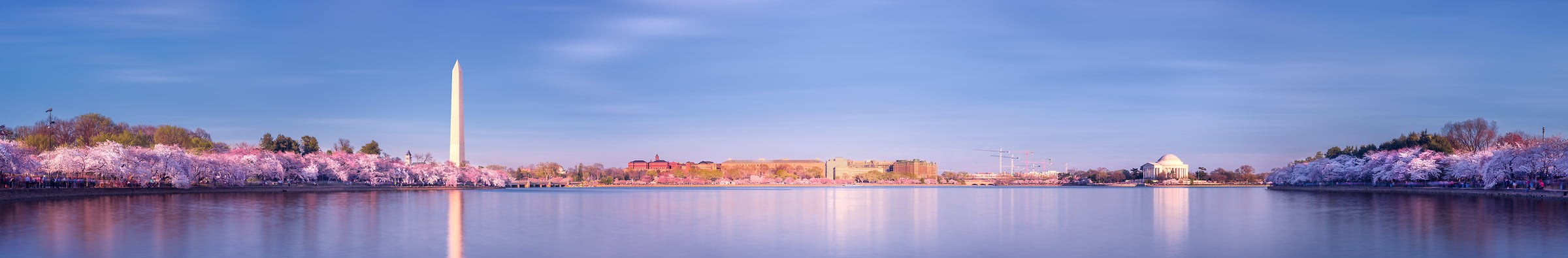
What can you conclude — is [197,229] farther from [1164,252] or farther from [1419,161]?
[1419,161]

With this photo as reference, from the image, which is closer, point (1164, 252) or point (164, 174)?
point (1164, 252)

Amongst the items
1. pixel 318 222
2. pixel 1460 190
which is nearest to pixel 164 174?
pixel 318 222

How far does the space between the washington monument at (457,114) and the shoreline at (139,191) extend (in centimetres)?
485

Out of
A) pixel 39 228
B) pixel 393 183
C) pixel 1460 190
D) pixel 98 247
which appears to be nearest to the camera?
pixel 98 247

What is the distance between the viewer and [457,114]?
10456 cm

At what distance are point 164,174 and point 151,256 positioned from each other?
198 ft

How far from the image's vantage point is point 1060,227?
31.4 m

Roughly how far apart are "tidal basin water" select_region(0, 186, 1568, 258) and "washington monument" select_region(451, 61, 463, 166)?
186 feet

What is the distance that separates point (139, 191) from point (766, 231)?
54.5 m

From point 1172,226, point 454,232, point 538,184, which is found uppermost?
point 454,232

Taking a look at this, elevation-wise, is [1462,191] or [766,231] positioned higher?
[766,231]

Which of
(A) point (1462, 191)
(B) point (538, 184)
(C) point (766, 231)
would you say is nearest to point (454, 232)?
(C) point (766, 231)

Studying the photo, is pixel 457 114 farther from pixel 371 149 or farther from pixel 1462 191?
pixel 1462 191

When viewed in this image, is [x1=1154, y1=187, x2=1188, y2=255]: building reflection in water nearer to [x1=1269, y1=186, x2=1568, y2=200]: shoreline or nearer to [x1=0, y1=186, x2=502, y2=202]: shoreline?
[x1=1269, y1=186, x2=1568, y2=200]: shoreline
